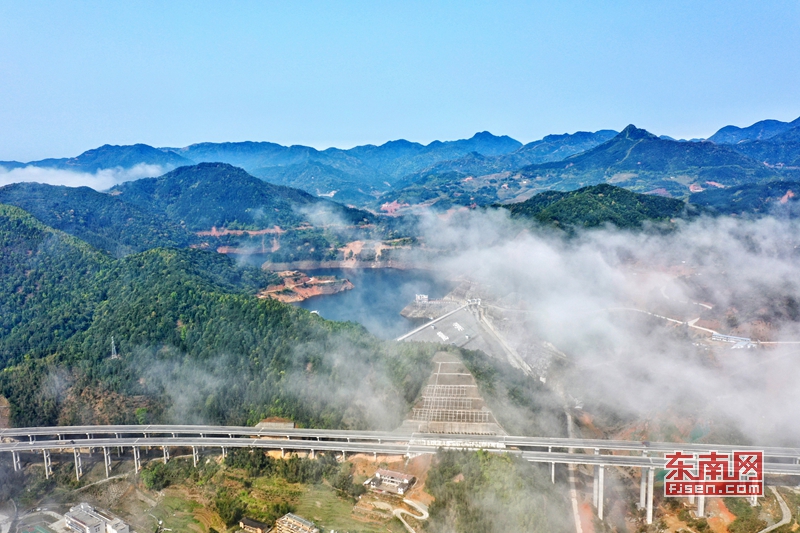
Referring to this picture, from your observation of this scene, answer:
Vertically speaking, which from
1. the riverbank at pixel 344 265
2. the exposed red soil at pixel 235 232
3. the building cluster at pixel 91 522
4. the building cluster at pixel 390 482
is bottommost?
the building cluster at pixel 91 522

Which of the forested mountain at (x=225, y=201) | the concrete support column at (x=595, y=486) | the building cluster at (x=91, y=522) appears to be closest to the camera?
the building cluster at (x=91, y=522)

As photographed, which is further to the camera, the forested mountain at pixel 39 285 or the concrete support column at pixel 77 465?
the forested mountain at pixel 39 285

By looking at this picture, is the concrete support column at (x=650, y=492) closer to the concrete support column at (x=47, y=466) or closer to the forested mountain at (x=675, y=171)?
the concrete support column at (x=47, y=466)

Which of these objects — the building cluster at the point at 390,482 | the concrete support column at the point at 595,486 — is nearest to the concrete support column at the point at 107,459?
the building cluster at the point at 390,482

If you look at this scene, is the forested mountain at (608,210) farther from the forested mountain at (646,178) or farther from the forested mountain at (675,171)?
the forested mountain at (675,171)

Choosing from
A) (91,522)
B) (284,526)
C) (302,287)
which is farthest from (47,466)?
(302,287)

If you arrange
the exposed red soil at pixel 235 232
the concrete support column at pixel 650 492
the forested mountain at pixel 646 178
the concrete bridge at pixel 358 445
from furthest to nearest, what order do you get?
the forested mountain at pixel 646 178 → the exposed red soil at pixel 235 232 → the concrete bridge at pixel 358 445 → the concrete support column at pixel 650 492

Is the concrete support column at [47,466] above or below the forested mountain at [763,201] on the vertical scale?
below

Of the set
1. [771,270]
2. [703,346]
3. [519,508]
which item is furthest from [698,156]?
[519,508]
